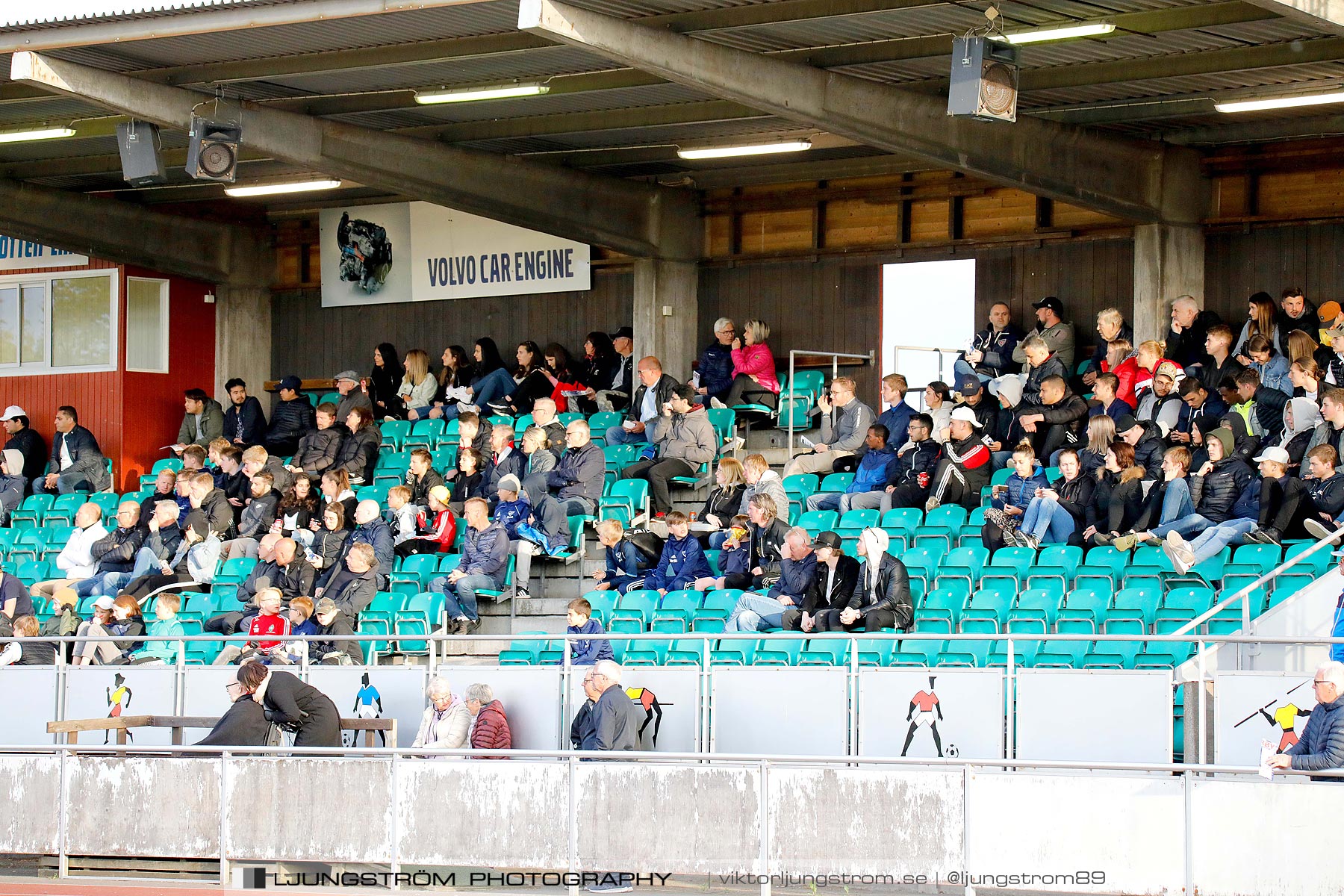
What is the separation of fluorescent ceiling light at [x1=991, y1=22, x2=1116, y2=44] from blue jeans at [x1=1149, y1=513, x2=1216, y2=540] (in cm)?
358

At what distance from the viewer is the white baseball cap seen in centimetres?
1284

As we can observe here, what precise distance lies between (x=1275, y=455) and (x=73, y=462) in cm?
1371

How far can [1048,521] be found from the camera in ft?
44.0

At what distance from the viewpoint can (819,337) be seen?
20.0m

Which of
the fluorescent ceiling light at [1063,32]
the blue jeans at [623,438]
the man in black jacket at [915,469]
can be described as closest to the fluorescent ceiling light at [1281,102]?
the fluorescent ceiling light at [1063,32]

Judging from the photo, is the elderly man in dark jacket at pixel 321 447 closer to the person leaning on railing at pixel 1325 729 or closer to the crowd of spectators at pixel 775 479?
the crowd of spectators at pixel 775 479

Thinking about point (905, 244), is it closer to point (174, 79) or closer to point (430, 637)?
point (174, 79)

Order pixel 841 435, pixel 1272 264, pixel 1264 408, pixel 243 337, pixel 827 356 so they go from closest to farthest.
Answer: pixel 1264 408 → pixel 841 435 → pixel 1272 264 → pixel 827 356 → pixel 243 337

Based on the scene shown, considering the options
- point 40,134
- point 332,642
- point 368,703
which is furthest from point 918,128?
point 40,134

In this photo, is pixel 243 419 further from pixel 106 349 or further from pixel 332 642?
pixel 332 642

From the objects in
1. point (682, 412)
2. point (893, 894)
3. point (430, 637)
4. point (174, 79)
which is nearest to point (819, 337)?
point (682, 412)

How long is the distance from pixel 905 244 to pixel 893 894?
11.6 meters

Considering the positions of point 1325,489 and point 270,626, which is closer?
point 1325,489

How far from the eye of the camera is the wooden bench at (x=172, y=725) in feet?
37.5
